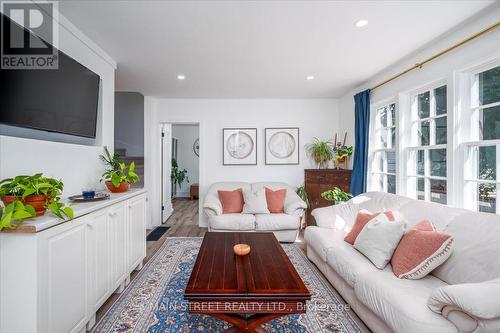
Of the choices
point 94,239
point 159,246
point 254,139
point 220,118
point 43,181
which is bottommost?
point 159,246

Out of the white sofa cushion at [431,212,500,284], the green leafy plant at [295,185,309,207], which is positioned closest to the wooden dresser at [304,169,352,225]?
the green leafy plant at [295,185,309,207]

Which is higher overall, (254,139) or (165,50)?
(165,50)

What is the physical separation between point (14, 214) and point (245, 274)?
1382 mm

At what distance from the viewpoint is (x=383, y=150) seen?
11.1 feet

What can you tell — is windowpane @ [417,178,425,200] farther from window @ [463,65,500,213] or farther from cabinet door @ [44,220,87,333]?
cabinet door @ [44,220,87,333]

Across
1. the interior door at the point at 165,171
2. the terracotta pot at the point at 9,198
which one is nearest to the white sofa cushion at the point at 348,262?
the terracotta pot at the point at 9,198

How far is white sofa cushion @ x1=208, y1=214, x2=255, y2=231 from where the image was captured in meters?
3.46

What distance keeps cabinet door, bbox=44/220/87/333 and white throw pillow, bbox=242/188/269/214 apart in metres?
2.42

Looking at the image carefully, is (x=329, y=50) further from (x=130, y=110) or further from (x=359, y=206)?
(x=130, y=110)

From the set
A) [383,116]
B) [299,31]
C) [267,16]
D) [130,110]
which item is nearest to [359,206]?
[383,116]

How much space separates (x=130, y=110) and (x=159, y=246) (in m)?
2.94

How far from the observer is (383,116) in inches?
136

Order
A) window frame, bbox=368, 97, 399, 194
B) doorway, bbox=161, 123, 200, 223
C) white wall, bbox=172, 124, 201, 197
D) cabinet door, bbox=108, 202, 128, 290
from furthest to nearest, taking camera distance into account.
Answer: white wall, bbox=172, 124, 201, 197
doorway, bbox=161, 123, 200, 223
window frame, bbox=368, 97, 399, 194
cabinet door, bbox=108, 202, 128, 290

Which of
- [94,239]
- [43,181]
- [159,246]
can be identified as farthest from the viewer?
[159,246]
